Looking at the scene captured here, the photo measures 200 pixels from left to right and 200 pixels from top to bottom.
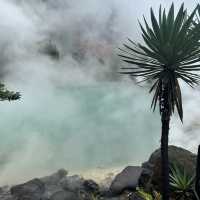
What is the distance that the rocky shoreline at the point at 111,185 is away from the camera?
19.5 metres

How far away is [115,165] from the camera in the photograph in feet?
123

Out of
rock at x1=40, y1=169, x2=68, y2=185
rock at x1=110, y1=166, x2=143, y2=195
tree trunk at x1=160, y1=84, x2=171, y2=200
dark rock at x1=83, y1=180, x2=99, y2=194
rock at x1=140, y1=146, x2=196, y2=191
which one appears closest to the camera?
tree trunk at x1=160, y1=84, x2=171, y2=200

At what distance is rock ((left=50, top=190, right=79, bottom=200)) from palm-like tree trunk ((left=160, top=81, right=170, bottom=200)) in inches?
402

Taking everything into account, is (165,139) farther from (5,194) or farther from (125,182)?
(5,194)

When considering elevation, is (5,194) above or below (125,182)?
below

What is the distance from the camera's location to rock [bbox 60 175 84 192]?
83.9 ft

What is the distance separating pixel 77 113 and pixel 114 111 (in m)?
4.60

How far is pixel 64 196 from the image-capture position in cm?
2302

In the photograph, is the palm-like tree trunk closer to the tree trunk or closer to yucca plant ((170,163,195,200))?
the tree trunk

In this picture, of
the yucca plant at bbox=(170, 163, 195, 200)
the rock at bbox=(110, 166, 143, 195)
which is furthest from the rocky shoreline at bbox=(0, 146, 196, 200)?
the yucca plant at bbox=(170, 163, 195, 200)

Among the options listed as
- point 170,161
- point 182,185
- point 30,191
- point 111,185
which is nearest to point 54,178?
point 30,191

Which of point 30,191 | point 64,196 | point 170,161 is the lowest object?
→ point 30,191

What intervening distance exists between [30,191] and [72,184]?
2530mm

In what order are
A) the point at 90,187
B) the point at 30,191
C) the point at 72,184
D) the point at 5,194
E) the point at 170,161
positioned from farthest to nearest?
the point at 5,194 < the point at 72,184 < the point at 90,187 < the point at 30,191 < the point at 170,161
